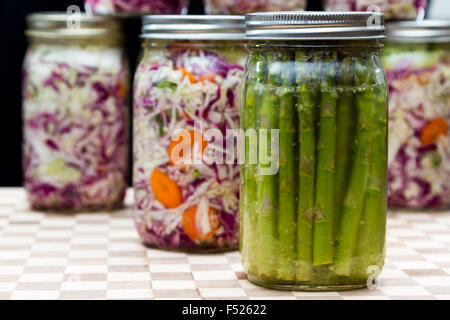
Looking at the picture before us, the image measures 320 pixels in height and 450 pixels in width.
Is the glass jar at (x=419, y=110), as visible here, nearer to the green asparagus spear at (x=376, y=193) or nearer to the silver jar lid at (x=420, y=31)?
the silver jar lid at (x=420, y=31)

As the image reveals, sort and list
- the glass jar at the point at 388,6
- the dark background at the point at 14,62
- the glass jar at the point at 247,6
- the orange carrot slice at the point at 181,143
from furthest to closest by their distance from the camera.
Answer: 1. the dark background at the point at 14,62
2. the glass jar at the point at 388,6
3. the glass jar at the point at 247,6
4. the orange carrot slice at the point at 181,143

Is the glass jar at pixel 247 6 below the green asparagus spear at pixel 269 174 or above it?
above

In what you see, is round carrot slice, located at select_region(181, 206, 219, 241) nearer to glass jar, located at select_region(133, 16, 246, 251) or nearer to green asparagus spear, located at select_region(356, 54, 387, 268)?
glass jar, located at select_region(133, 16, 246, 251)

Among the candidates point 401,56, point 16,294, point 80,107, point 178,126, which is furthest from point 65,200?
point 401,56

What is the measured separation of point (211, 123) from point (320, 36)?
294 millimetres

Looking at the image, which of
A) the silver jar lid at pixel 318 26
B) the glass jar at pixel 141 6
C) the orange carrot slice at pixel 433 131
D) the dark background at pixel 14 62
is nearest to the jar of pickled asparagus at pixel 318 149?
the silver jar lid at pixel 318 26

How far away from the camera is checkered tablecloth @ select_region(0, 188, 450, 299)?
114 cm

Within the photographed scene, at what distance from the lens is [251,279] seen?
120cm

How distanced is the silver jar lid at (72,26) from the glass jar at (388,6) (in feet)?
1.41

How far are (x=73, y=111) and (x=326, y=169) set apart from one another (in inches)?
27.5

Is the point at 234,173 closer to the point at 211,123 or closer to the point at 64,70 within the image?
the point at 211,123

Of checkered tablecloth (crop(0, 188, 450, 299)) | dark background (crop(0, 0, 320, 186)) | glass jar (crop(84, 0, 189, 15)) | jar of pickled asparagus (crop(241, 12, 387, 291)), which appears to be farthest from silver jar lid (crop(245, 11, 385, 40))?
dark background (crop(0, 0, 320, 186))

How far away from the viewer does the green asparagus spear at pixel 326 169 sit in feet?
3.71

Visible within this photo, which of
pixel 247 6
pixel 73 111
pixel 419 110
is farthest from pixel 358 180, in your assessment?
pixel 73 111
